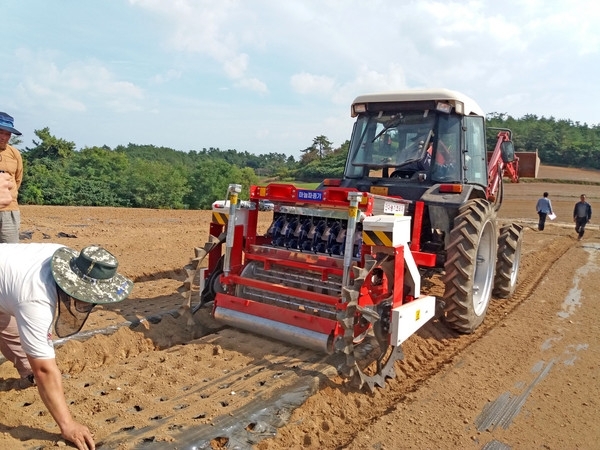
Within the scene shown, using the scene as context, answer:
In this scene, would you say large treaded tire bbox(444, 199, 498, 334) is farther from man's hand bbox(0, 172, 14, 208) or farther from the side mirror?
man's hand bbox(0, 172, 14, 208)

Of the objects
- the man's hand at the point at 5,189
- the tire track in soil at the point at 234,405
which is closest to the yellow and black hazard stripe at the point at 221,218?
the tire track in soil at the point at 234,405

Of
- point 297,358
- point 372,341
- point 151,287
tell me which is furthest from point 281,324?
point 151,287

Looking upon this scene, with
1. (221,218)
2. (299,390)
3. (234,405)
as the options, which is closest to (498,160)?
(221,218)

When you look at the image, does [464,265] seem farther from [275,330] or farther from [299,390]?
[299,390]

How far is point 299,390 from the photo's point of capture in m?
A: 3.60

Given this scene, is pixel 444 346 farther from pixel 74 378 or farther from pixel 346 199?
pixel 74 378

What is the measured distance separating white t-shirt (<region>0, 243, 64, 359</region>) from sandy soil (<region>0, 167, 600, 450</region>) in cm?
66

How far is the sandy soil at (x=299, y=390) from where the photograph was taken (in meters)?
3.13

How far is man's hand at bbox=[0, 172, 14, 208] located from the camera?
14.5ft

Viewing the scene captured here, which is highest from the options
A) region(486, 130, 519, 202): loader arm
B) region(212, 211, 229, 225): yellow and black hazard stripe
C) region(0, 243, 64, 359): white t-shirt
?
region(486, 130, 519, 202): loader arm

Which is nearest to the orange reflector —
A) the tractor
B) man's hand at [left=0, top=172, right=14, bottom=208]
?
the tractor

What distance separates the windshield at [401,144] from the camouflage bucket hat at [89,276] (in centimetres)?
380

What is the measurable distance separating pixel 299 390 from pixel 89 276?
170 centimetres

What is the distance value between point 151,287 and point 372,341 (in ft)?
11.1
